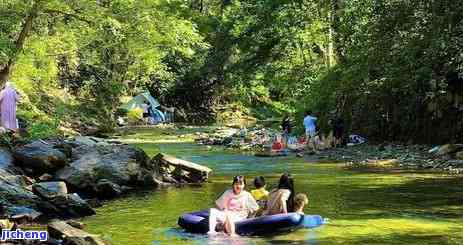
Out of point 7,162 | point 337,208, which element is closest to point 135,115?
point 7,162

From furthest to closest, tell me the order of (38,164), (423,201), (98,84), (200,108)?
1. (200,108)
2. (98,84)
3. (38,164)
4. (423,201)

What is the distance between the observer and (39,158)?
53.2 ft

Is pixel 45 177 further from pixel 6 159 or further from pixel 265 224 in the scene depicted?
pixel 265 224

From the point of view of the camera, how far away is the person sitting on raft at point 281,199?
11.4 meters

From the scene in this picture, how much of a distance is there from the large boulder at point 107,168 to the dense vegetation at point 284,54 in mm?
4629

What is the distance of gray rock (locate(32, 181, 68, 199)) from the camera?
42.6ft

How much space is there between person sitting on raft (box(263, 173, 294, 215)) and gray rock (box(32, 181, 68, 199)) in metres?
4.19

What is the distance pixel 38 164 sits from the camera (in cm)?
1617

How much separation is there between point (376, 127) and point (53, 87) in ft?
73.2

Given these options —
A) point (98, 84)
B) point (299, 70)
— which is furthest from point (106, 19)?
point (98, 84)

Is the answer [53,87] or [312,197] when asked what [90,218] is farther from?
[53,87]

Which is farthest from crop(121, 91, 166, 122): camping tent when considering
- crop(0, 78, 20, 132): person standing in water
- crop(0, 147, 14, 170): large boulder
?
crop(0, 147, 14, 170): large boulder

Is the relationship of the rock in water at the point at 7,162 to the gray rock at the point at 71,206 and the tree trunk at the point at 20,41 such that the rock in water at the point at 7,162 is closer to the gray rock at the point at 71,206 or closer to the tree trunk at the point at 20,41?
the gray rock at the point at 71,206

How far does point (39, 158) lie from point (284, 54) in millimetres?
25388
